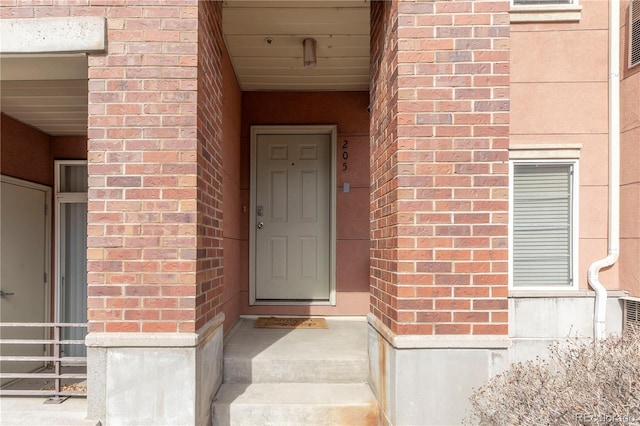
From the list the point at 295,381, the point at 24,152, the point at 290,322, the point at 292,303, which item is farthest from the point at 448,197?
the point at 24,152

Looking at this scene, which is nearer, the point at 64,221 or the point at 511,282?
the point at 511,282

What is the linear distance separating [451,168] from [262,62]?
2.51 meters

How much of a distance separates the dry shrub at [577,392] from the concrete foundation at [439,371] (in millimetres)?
160

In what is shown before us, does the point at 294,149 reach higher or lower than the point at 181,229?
higher

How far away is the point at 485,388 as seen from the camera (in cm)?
216

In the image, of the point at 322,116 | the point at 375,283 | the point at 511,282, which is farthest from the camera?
the point at 322,116

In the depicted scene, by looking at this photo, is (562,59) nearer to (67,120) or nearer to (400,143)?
(400,143)

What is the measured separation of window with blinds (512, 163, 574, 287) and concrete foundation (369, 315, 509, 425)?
155 centimetres

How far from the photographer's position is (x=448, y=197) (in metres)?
2.26

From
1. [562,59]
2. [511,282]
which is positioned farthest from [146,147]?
[562,59]

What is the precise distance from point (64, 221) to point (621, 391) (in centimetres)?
567

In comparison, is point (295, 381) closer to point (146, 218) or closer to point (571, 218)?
point (146, 218)

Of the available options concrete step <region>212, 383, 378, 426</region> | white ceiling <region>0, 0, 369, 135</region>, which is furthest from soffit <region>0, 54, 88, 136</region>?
concrete step <region>212, 383, 378, 426</region>

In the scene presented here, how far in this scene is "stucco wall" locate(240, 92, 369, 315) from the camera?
4422mm
